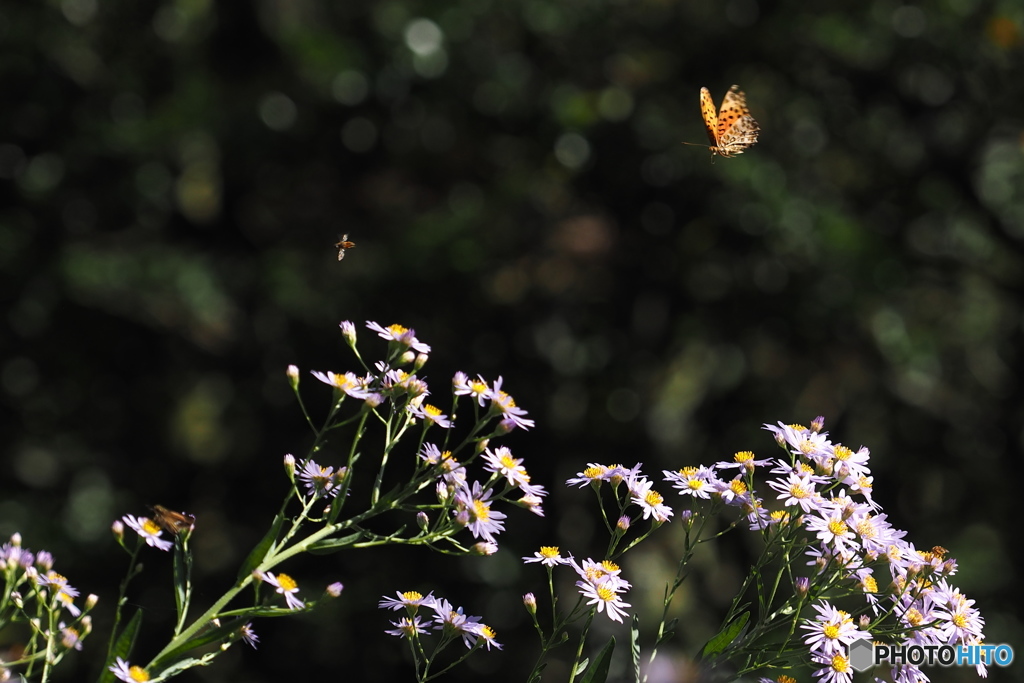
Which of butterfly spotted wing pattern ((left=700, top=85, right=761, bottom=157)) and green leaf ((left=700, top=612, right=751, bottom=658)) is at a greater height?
butterfly spotted wing pattern ((left=700, top=85, right=761, bottom=157))

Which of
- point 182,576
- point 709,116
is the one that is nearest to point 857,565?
point 182,576

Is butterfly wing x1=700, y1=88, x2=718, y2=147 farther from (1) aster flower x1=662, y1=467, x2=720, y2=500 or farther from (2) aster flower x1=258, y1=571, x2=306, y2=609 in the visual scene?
(2) aster flower x1=258, y1=571, x2=306, y2=609

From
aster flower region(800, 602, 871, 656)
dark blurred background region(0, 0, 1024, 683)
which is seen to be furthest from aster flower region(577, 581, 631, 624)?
dark blurred background region(0, 0, 1024, 683)

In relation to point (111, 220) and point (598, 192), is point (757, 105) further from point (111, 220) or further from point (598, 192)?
point (111, 220)

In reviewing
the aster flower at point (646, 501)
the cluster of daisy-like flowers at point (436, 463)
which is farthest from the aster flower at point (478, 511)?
the aster flower at point (646, 501)

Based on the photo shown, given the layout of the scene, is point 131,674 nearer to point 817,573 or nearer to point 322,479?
point 322,479

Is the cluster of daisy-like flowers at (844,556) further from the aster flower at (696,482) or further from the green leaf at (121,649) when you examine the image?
the green leaf at (121,649)
